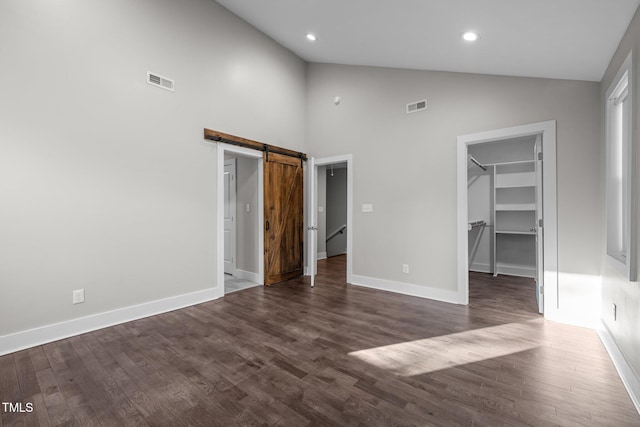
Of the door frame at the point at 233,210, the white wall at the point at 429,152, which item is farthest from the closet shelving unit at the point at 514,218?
the door frame at the point at 233,210

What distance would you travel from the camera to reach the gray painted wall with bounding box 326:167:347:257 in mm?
8250

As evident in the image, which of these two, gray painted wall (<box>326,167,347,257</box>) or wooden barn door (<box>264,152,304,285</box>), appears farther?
gray painted wall (<box>326,167,347,257</box>)

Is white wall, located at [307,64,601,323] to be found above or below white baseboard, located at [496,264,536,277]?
above

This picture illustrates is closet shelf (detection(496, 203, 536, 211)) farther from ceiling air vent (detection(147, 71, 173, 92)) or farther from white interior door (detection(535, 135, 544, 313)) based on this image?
ceiling air vent (detection(147, 71, 173, 92))

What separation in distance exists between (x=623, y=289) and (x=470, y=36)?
2.43 meters

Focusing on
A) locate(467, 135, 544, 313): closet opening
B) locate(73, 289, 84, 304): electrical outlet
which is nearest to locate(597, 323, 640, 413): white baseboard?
locate(467, 135, 544, 313): closet opening

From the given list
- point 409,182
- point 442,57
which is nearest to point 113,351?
point 409,182

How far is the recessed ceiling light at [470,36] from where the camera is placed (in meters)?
2.63

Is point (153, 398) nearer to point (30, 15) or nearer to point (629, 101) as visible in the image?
point (30, 15)

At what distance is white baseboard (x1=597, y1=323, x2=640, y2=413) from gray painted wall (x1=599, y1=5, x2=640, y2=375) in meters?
0.04

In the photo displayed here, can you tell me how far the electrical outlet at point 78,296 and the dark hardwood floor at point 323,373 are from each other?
0.35m

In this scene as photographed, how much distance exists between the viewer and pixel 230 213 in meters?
5.39

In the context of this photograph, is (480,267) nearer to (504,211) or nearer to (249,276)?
(504,211)

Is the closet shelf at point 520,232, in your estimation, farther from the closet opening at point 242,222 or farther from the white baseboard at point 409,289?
the closet opening at point 242,222
